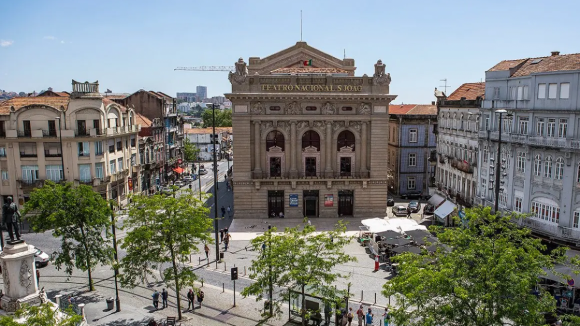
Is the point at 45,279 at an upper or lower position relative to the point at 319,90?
Result: lower

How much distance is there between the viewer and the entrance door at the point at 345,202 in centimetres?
5206

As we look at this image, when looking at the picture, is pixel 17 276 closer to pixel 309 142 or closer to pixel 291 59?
pixel 309 142

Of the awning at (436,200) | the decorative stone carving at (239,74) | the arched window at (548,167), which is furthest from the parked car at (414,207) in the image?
the decorative stone carving at (239,74)

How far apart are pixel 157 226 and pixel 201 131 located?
305 ft

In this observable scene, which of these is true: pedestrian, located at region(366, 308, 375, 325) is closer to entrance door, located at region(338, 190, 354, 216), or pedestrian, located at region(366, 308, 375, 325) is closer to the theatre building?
the theatre building

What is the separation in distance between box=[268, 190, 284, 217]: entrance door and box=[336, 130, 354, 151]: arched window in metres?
8.17

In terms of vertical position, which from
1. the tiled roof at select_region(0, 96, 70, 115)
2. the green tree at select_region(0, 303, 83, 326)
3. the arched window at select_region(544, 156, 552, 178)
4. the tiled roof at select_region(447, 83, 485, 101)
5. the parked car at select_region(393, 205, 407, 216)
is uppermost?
the tiled roof at select_region(447, 83, 485, 101)

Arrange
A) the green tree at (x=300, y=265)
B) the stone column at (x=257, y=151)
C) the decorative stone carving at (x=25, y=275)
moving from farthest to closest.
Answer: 1. the stone column at (x=257, y=151)
2. the green tree at (x=300, y=265)
3. the decorative stone carving at (x=25, y=275)

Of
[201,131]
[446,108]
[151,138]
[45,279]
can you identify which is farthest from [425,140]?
[201,131]

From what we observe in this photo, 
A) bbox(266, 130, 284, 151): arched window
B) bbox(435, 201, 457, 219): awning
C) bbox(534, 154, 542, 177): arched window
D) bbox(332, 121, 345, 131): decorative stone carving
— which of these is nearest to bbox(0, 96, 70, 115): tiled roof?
bbox(266, 130, 284, 151): arched window

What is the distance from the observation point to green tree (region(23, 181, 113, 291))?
28.9 metres

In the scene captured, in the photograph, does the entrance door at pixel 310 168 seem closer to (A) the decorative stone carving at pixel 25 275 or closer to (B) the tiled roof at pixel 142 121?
(B) the tiled roof at pixel 142 121

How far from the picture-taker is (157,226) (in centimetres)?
2625

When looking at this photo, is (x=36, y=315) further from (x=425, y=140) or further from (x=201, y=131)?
(x=201, y=131)
